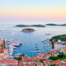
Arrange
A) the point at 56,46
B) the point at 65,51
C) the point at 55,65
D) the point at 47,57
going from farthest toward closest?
the point at 56,46, the point at 65,51, the point at 47,57, the point at 55,65

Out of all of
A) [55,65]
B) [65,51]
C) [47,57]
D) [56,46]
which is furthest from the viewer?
[56,46]

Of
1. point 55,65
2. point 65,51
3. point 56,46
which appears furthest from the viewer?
point 56,46

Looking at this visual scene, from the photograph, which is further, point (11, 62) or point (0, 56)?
point (0, 56)

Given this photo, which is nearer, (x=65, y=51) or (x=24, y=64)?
(x=24, y=64)

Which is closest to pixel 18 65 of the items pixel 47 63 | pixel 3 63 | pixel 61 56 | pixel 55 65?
pixel 3 63

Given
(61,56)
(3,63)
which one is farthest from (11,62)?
(61,56)

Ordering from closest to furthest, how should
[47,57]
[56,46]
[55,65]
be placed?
[55,65] < [47,57] < [56,46]

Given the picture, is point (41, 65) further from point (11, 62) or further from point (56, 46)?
point (56, 46)

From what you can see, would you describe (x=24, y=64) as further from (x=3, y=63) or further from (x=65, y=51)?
(x=65, y=51)
